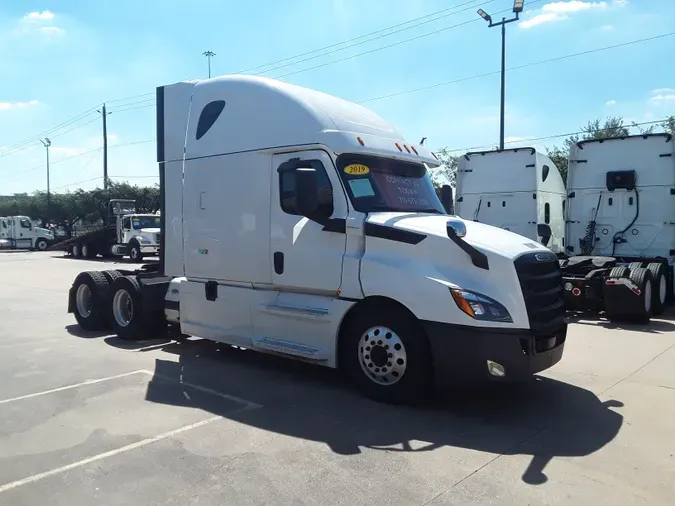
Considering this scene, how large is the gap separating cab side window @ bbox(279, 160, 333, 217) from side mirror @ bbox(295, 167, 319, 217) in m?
0.15

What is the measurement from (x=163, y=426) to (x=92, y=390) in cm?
158

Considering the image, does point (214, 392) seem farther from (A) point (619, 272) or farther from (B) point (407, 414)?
(A) point (619, 272)

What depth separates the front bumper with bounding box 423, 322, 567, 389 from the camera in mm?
5148

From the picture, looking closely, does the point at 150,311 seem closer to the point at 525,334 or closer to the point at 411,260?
the point at 411,260

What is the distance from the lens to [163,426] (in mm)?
5121

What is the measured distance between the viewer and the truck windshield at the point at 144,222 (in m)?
28.4

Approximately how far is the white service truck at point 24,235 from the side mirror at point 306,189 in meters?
45.3

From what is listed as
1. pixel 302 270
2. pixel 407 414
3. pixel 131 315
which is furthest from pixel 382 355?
pixel 131 315

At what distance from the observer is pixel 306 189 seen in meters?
5.82

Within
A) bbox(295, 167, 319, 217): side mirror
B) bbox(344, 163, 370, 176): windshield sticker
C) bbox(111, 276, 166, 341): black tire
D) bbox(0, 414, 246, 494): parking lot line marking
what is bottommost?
bbox(0, 414, 246, 494): parking lot line marking

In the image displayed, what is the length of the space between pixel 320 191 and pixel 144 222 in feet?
80.3

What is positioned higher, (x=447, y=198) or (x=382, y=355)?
(x=447, y=198)

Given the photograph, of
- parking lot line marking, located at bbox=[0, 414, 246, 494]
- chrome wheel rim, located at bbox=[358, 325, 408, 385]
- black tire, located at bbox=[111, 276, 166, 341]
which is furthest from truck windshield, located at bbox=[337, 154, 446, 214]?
black tire, located at bbox=[111, 276, 166, 341]

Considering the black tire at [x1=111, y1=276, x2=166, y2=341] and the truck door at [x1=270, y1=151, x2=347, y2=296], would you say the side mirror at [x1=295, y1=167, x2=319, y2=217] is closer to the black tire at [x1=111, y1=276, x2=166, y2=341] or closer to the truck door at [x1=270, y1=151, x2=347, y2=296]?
the truck door at [x1=270, y1=151, x2=347, y2=296]
